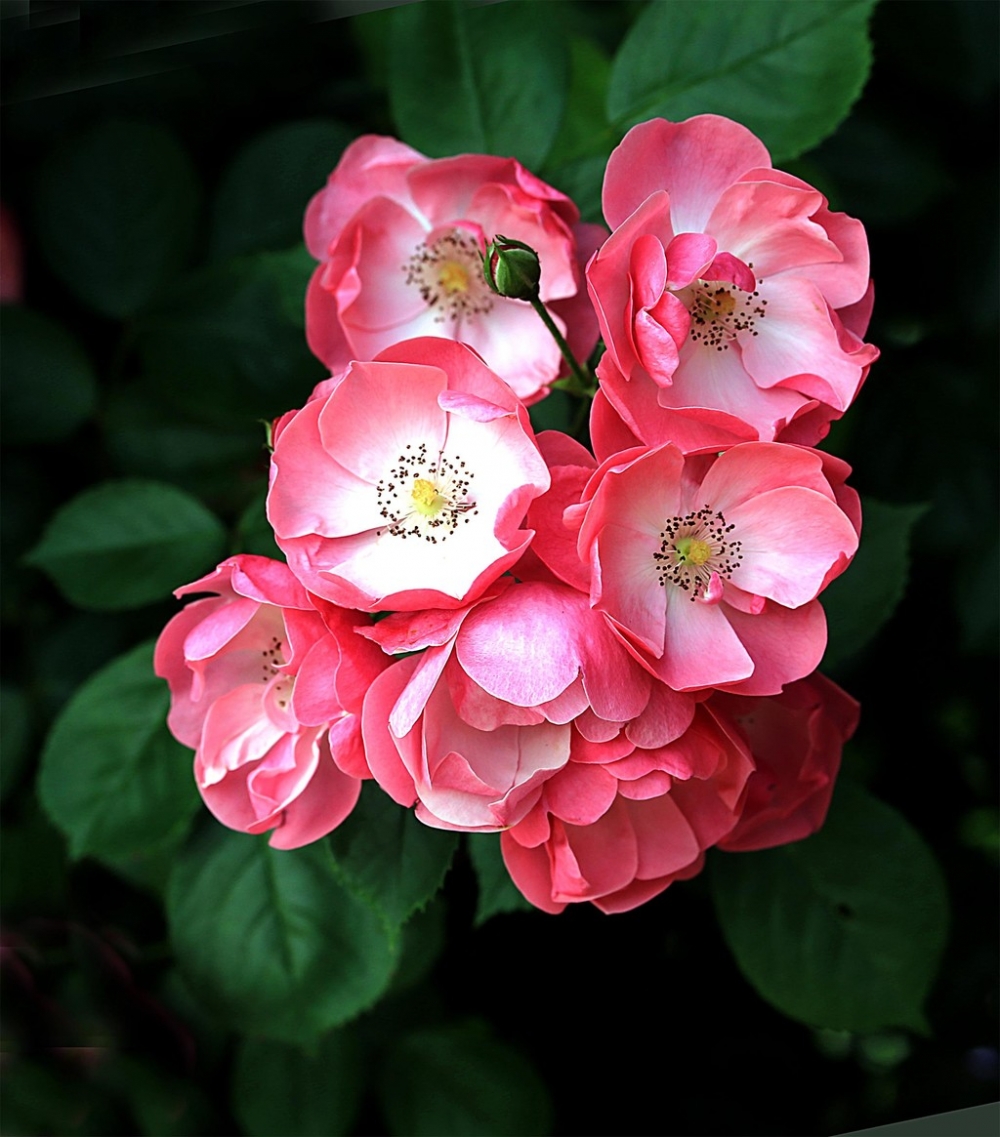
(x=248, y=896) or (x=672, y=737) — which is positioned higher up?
(x=672, y=737)

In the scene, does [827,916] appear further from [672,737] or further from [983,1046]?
[672,737]

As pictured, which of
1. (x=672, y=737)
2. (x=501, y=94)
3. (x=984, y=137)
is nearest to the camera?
(x=672, y=737)

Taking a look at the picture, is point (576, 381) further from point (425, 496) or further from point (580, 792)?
point (580, 792)

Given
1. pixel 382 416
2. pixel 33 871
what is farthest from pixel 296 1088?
pixel 382 416

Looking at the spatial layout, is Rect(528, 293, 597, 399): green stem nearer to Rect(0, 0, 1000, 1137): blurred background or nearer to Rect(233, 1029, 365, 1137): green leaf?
Rect(0, 0, 1000, 1137): blurred background

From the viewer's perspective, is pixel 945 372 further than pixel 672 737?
Yes

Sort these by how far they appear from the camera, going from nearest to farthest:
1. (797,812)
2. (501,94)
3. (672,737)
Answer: (672,737)
(797,812)
(501,94)

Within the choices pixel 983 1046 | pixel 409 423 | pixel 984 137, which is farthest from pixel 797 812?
pixel 984 137

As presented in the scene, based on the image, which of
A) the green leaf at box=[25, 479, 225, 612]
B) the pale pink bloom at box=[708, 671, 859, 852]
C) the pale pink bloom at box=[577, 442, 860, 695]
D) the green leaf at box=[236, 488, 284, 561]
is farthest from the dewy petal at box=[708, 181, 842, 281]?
the green leaf at box=[25, 479, 225, 612]
